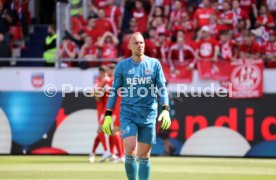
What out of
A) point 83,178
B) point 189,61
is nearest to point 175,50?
point 189,61

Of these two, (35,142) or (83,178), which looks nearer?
(83,178)

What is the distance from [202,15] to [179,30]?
3.00ft

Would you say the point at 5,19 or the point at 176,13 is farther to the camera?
the point at 5,19

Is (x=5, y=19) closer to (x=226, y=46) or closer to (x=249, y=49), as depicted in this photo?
(x=226, y=46)

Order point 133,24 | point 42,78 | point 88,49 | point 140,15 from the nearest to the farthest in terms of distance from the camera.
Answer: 1. point 42,78
2. point 88,49
3. point 133,24
4. point 140,15

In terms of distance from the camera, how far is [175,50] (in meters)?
22.0

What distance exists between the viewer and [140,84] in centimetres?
1269

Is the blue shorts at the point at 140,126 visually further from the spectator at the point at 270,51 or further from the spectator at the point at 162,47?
the spectator at the point at 162,47

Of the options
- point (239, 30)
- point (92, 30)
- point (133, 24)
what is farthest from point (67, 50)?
point (239, 30)

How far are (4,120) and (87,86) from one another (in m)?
2.24

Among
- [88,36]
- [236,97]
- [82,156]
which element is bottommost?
[82,156]

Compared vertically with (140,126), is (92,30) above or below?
above

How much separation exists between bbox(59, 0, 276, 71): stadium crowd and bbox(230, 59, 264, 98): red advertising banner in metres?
0.38

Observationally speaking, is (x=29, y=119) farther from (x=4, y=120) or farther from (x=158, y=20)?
(x=158, y=20)
